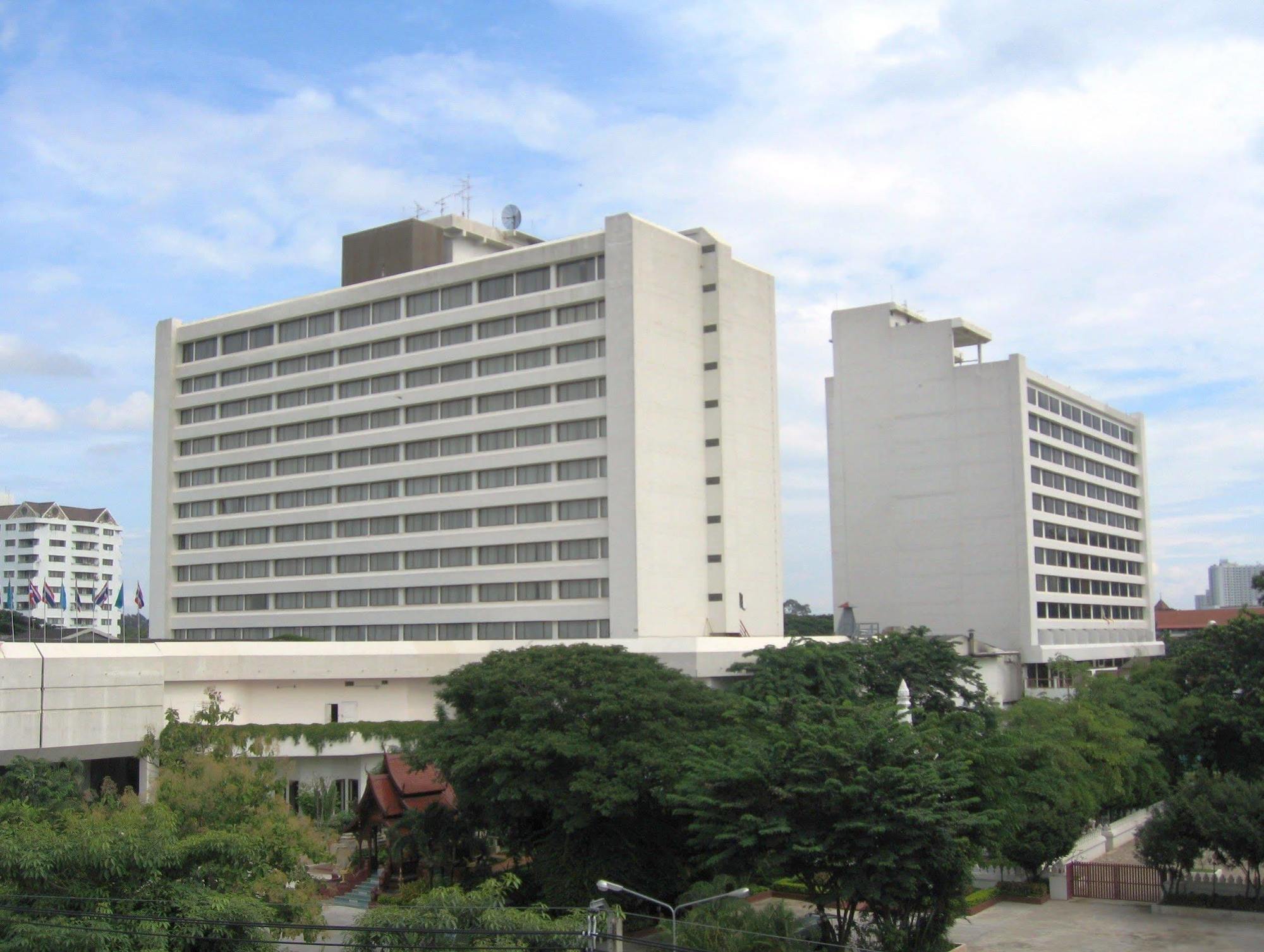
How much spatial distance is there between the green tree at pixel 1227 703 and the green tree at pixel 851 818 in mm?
34049

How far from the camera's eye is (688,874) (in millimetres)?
38938

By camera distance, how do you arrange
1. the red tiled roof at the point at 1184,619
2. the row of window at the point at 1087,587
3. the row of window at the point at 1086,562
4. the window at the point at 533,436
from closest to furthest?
the window at the point at 533,436 < the row of window at the point at 1087,587 < the row of window at the point at 1086,562 < the red tiled roof at the point at 1184,619

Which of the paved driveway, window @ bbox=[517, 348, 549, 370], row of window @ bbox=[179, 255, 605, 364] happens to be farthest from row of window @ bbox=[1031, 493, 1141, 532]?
the paved driveway

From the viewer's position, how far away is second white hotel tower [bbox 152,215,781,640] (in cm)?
6806

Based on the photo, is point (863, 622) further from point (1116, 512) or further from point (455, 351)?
point (455, 351)

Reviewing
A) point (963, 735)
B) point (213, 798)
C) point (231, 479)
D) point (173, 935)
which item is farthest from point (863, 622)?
point (173, 935)

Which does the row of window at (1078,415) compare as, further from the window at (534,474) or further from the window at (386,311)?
the window at (386,311)

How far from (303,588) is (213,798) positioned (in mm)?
48139

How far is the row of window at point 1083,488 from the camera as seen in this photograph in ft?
310

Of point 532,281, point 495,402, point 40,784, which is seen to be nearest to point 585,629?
point 495,402

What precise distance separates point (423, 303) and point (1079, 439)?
59649 mm

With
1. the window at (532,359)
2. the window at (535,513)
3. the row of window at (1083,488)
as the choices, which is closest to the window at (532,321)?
the window at (532,359)

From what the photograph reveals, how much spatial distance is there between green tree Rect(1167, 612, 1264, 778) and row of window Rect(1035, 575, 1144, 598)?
24.4 metres

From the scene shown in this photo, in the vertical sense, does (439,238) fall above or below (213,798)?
above
